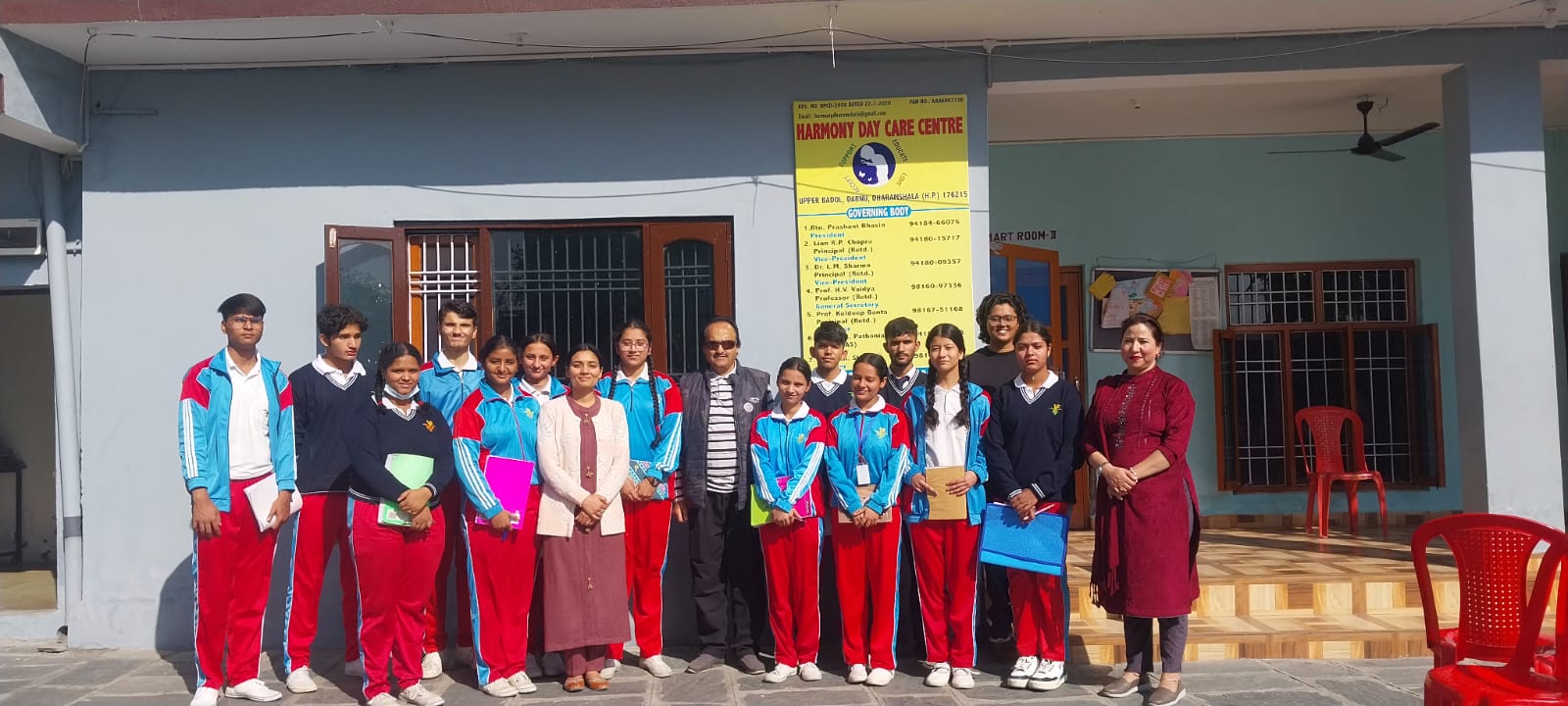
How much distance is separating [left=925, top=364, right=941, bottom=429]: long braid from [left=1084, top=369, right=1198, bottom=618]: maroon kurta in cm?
76

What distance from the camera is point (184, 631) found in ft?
19.3

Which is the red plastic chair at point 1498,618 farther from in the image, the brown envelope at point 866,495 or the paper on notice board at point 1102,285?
the paper on notice board at point 1102,285

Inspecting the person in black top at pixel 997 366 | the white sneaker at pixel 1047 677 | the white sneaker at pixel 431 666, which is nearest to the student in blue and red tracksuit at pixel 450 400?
the white sneaker at pixel 431 666

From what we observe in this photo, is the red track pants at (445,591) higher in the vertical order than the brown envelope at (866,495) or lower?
lower

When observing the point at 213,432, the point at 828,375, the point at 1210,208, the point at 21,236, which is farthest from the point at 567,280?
the point at 1210,208

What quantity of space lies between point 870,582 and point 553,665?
151cm

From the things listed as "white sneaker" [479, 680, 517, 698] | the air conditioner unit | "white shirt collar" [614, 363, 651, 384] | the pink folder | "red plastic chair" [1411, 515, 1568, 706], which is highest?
the air conditioner unit

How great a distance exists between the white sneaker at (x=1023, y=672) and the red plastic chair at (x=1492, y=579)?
5.70ft

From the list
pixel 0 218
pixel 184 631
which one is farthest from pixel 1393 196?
pixel 0 218

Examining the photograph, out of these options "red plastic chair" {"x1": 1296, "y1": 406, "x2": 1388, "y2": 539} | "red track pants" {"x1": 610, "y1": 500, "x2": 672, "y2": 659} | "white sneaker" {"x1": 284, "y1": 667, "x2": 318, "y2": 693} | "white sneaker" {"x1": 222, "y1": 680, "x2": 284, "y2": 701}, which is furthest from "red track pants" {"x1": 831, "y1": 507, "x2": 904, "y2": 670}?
"red plastic chair" {"x1": 1296, "y1": 406, "x2": 1388, "y2": 539}

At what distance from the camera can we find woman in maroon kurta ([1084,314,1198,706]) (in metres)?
4.62

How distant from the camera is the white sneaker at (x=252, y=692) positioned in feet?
16.0

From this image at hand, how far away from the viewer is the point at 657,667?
5.20m

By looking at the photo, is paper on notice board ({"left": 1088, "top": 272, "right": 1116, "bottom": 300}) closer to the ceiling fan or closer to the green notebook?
the ceiling fan
